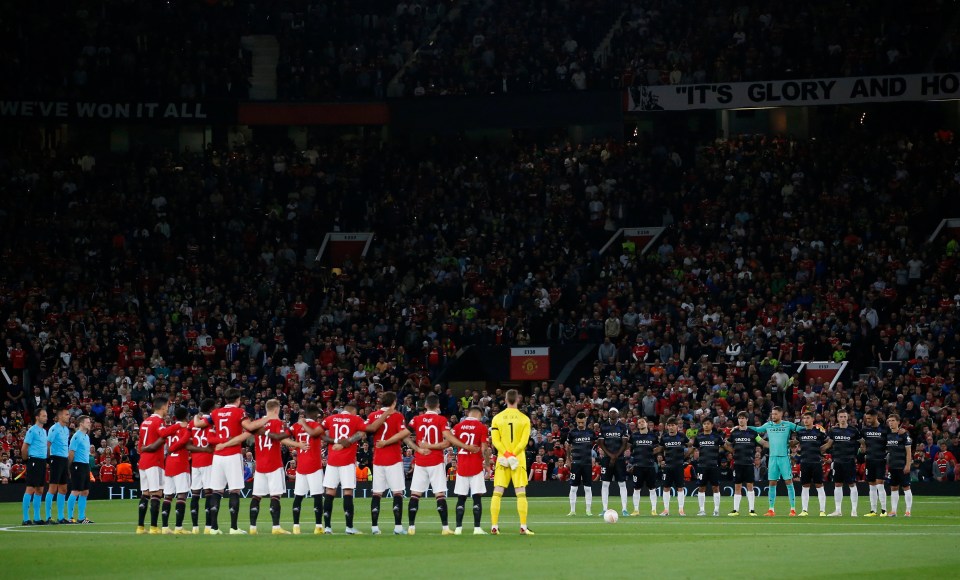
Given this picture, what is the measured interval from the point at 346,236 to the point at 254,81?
9618mm

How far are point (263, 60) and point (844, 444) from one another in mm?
37853

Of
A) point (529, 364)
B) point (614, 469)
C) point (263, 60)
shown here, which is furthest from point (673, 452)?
point (263, 60)

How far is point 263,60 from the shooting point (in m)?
63.7

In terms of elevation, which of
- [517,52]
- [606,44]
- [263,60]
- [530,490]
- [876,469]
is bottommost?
[530,490]

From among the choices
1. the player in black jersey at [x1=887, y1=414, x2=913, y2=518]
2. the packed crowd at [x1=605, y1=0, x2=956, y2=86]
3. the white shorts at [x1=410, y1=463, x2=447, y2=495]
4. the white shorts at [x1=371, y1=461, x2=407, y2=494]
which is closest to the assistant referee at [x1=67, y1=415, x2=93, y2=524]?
the white shorts at [x1=371, y1=461, x2=407, y2=494]

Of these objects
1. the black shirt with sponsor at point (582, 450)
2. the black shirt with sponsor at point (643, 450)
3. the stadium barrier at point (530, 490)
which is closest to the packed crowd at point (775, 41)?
the stadium barrier at point (530, 490)

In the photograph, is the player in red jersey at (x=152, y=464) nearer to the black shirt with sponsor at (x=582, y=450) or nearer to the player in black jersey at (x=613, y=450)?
the black shirt with sponsor at (x=582, y=450)

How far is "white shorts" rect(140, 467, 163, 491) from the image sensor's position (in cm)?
2617

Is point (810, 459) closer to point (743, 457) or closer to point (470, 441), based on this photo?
point (743, 457)

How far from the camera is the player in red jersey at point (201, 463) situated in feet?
85.5

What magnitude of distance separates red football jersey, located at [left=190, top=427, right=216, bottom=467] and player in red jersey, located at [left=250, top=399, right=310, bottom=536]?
902mm

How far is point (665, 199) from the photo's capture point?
5481 centimetres

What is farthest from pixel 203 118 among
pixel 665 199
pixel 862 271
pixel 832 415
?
pixel 832 415

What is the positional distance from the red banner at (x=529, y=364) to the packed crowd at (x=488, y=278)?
61 cm
